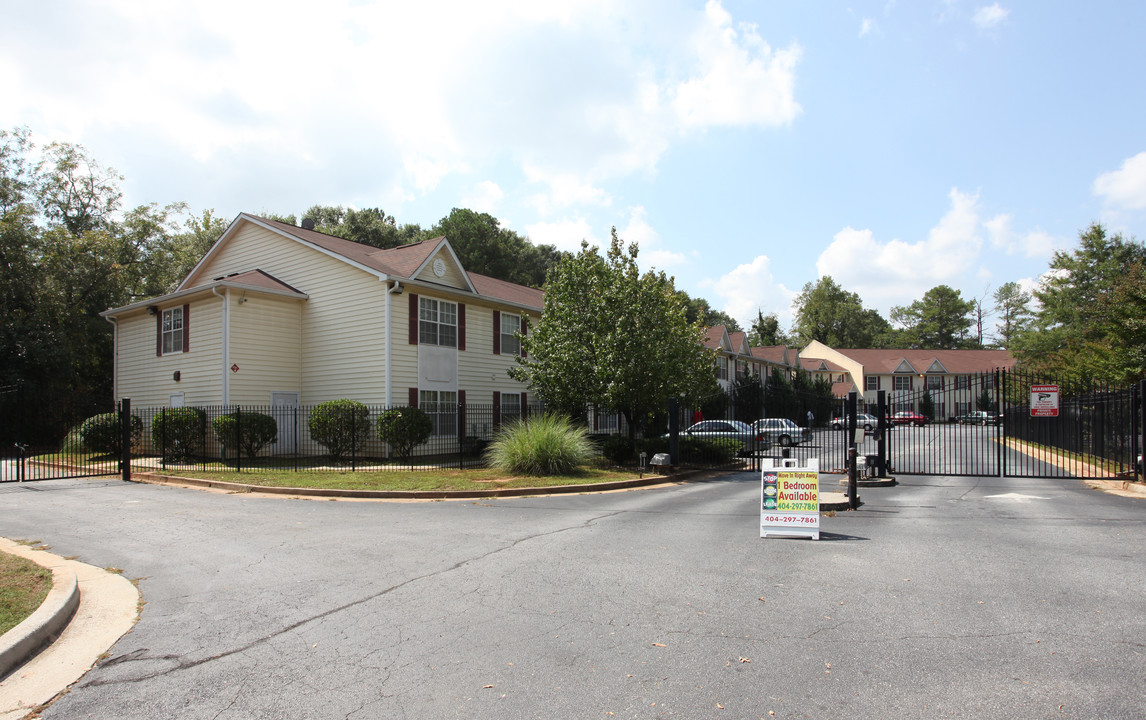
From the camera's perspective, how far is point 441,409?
2288 centimetres

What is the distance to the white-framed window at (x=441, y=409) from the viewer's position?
22.3 m

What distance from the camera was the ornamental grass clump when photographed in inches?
644

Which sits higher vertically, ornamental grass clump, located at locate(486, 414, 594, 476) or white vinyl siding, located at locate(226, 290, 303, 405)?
white vinyl siding, located at locate(226, 290, 303, 405)

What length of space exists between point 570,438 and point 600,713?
42.3ft

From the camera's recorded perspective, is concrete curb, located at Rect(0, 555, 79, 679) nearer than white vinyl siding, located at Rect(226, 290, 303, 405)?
Yes

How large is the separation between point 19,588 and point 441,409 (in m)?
16.6

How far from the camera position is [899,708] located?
390 cm

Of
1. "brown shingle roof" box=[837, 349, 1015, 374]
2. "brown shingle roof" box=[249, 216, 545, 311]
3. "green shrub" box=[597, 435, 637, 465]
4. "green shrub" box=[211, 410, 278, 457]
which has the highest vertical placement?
"brown shingle roof" box=[249, 216, 545, 311]

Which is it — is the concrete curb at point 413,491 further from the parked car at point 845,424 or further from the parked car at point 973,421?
the parked car at point 973,421

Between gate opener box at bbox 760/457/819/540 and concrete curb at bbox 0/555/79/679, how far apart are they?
24.8 ft

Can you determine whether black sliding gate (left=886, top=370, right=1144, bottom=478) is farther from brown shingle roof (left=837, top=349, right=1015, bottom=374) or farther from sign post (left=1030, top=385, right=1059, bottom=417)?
brown shingle roof (left=837, top=349, right=1015, bottom=374)

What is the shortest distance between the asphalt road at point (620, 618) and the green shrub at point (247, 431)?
9.22 m

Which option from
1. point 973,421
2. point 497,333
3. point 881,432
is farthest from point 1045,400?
point 973,421

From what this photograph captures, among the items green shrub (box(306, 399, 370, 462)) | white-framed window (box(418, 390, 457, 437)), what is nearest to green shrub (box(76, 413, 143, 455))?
green shrub (box(306, 399, 370, 462))
